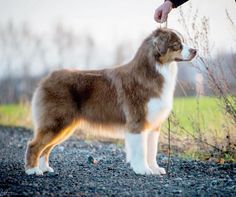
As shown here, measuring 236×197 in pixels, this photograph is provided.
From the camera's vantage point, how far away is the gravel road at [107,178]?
5.37 m

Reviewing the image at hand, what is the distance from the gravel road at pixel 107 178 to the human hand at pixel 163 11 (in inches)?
79.9

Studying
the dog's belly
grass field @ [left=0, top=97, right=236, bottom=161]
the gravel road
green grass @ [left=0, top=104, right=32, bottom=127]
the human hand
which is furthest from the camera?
green grass @ [left=0, top=104, right=32, bottom=127]

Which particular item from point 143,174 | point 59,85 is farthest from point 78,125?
point 143,174

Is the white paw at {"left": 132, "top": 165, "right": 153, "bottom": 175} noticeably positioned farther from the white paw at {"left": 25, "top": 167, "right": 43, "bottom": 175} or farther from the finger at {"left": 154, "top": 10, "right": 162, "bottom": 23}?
the finger at {"left": 154, "top": 10, "right": 162, "bottom": 23}

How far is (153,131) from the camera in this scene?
6941mm

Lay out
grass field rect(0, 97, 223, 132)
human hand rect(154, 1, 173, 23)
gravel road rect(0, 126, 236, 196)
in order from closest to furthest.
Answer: gravel road rect(0, 126, 236, 196)
human hand rect(154, 1, 173, 23)
grass field rect(0, 97, 223, 132)

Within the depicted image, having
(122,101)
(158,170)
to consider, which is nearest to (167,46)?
(122,101)

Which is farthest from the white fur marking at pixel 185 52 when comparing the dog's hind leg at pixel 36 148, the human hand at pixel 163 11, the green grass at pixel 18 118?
the green grass at pixel 18 118

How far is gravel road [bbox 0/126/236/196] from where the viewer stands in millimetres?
5367

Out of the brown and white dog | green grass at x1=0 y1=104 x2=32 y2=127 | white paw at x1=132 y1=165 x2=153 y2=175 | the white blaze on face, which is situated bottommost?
green grass at x1=0 y1=104 x2=32 y2=127

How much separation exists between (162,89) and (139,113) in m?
0.43

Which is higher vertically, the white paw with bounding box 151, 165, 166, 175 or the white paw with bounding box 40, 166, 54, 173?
the white paw with bounding box 151, 165, 166, 175

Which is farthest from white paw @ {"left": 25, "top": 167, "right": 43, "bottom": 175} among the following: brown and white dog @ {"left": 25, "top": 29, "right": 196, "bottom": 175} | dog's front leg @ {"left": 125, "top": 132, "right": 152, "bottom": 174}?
dog's front leg @ {"left": 125, "top": 132, "right": 152, "bottom": 174}

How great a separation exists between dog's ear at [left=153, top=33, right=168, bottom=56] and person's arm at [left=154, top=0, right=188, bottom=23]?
12.6 inches
